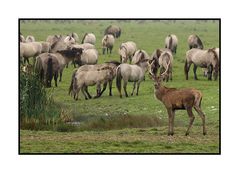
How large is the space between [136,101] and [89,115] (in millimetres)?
657

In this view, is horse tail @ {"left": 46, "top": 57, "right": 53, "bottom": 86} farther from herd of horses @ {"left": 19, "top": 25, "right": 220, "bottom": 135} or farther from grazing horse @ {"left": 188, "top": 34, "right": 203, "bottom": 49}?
grazing horse @ {"left": 188, "top": 34, "right": 203, "bottom": 49}

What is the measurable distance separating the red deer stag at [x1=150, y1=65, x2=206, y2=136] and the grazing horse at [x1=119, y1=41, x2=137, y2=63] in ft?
1.72

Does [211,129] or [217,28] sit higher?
[217,28]

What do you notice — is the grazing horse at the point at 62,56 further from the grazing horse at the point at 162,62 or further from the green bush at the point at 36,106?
the grazing horse at the point at 162,62

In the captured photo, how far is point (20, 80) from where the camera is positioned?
12062 mm

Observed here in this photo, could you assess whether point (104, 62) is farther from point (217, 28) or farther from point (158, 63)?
point (217, 28)

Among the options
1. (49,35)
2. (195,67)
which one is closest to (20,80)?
(49,35)

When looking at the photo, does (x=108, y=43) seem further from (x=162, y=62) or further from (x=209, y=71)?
(x=209, y=71)

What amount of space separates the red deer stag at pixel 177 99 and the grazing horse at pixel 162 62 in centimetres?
19

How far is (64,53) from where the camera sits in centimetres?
1248

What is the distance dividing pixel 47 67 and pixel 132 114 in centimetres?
137

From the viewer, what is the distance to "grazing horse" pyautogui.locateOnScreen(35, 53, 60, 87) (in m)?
12.2

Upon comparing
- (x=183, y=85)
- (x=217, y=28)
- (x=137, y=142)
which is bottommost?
(x=137, y=142)

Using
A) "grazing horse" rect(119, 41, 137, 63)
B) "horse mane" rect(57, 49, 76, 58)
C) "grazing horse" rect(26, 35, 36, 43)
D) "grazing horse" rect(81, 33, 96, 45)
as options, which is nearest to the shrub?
"grazing horse" rect(26, 35, 36, 43)
